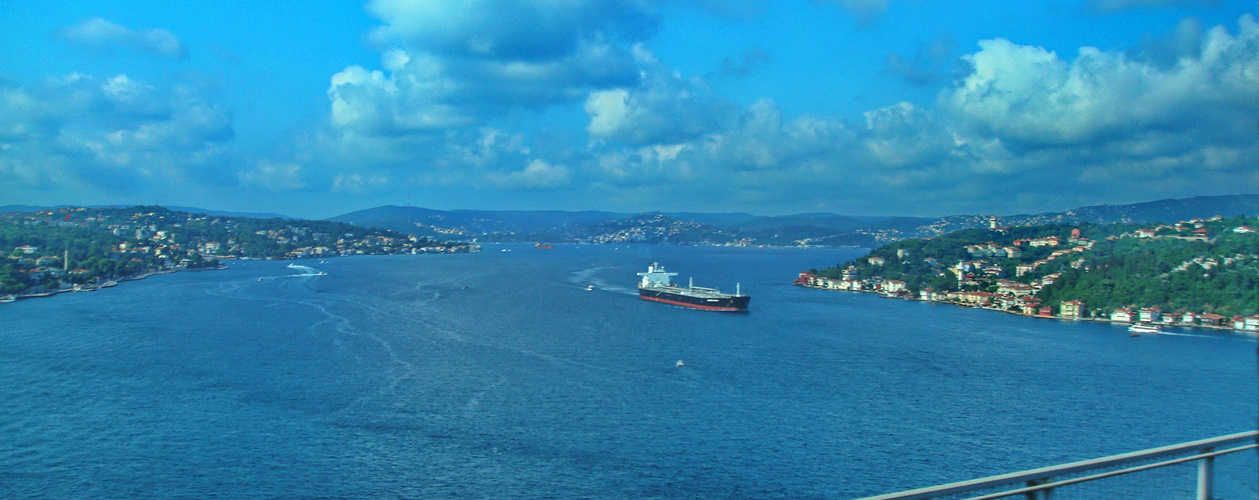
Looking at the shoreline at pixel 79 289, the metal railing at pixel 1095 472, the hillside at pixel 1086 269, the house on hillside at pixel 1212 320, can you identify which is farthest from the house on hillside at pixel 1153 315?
the shoreline at pixel 79 289

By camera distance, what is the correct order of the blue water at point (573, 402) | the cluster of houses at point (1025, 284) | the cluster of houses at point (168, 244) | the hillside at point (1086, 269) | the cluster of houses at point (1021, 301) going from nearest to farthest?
the blue water at point (573, 402), the cluster of houses at point (1021, 301), the cluster of houses at point (1025, 284), the hillside at point (1086, 269), the cluster of houses at point (168, 244)

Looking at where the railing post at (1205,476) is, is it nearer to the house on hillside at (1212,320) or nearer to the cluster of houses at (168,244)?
the house on hillside at (1212,320)

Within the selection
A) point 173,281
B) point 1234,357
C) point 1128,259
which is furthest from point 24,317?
point 1128,259

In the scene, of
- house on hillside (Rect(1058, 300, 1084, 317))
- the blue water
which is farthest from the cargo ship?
house on hillside (Rect(1058, 300, 1084, 317))

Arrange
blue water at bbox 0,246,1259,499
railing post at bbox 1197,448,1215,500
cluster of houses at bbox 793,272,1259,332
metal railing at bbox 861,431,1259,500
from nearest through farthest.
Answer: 1. metal railing at bbox 861,431,1259,500
2. railing post at bbox 1197,448,1215,500
3. blue water at bbox 0,246,1259,499
4. cluster of houses at bbox 793,272,1259,332

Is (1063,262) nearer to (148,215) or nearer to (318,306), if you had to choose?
(318,306)

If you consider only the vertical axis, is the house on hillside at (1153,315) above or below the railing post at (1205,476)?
below

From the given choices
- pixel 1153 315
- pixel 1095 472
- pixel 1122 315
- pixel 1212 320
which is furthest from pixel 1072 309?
pixel 1095 472

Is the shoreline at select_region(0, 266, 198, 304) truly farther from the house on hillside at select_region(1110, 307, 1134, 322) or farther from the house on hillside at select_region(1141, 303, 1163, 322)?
the house on hillside at select_region(1141, 303, 1163, 322)
